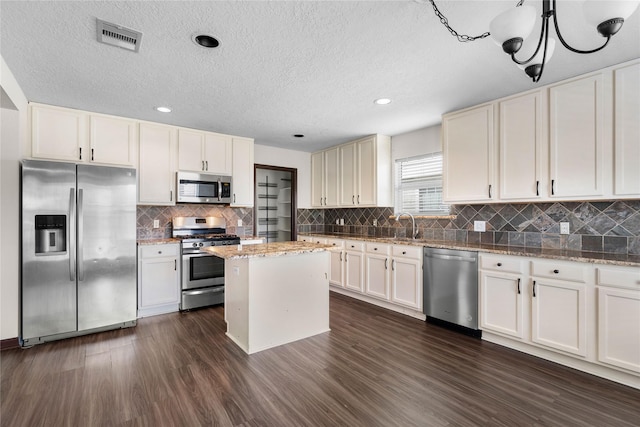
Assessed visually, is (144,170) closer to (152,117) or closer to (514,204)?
(152,117)

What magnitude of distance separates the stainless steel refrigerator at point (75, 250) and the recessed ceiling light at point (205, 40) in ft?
6.11

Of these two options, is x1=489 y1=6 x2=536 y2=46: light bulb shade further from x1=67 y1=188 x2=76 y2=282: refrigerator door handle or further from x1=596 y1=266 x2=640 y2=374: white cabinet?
x1=67 y1=188 x2=76 y2=282: refrigerator door handle

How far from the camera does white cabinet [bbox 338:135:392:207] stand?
4418mm

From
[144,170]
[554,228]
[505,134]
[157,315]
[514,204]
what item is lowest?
[157,315]

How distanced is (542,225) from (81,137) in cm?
506

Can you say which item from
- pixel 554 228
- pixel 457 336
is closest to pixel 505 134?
pixel 554 228

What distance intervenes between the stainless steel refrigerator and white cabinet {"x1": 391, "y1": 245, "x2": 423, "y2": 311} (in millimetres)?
2992

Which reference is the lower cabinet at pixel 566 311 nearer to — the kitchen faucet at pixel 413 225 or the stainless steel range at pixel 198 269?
the kitchen faucet at pixel 413 225

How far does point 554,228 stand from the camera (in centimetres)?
295

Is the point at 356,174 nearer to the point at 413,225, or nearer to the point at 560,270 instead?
the point at 413,225

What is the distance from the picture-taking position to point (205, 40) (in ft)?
6.69

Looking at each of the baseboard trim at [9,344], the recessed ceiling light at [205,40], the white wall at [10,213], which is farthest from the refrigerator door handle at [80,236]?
the recessed ceiling light at [205,40]

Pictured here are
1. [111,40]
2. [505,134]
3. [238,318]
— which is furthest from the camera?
[505,134]

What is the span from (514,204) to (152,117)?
4313 millimetres
